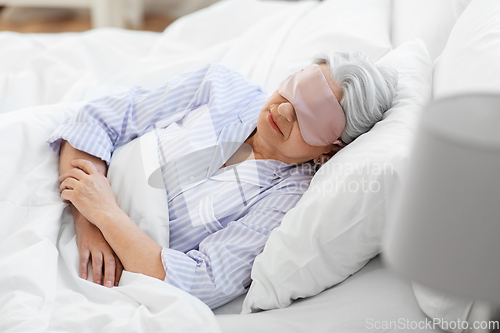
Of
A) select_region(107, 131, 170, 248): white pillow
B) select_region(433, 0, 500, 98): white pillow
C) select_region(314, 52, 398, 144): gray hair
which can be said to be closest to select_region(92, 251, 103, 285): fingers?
select_region(107, 131, 170, 248): white pillow

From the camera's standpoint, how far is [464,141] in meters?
0.38

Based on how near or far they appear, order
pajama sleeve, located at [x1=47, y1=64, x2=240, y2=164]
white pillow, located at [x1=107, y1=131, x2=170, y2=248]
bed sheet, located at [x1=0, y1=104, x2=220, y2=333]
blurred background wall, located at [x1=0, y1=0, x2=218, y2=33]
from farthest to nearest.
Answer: blurred background wall, located at [x1=0, y1=0, x2=218, y2=33], pajama sleeve, located at [x1=47, y1=64, x2=240, y2=164], white pillow, located at [x1=107, y1=131, x2=170, y2=248], bed sheet, located at [x1=0, y1=104, x2=220, y2=333]

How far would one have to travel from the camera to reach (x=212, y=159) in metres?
1.12

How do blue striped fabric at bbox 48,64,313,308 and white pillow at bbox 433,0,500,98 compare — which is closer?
white pillow at bbox 433,0,500,98

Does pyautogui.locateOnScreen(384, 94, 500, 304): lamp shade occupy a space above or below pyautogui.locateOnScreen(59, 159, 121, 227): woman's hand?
above

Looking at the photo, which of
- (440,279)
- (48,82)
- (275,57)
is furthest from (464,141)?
(48,82)

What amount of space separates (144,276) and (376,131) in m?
0.54

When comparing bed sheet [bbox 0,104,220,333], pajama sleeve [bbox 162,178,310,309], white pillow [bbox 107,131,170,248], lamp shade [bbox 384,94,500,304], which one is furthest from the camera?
white pillow [bbox 107,131,170,248]

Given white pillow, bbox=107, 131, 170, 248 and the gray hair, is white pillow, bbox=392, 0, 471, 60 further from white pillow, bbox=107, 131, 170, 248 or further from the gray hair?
white pillow, bbox=107, 131, 170, 248

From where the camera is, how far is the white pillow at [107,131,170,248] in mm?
1008

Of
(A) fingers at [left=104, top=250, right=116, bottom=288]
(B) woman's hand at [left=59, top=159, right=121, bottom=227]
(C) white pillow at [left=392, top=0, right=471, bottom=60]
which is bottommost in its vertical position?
(A) fingers at [left=104, top=250, right=116, bottom=288]

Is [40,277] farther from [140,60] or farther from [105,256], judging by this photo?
[140,60]

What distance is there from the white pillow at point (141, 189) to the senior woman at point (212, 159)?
3 centimetres

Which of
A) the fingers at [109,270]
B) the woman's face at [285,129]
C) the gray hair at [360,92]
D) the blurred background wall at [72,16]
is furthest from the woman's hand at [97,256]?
the blurred background wall at [72,16]
